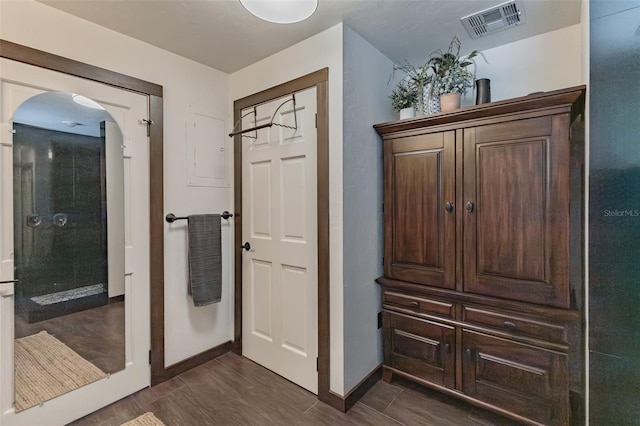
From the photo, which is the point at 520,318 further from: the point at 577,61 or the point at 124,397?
the point at 124,397

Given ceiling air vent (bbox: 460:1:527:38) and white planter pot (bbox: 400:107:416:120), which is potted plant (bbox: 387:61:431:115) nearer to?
white planter pot (bbox: 400:107:416:120)

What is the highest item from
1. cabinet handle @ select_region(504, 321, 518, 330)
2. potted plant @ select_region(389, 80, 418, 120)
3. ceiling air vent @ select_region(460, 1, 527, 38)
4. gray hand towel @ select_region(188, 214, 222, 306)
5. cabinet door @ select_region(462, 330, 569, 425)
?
ceiling air vent @ select_region(460, 1, 527, 38)

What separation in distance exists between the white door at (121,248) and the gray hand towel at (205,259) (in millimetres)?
306

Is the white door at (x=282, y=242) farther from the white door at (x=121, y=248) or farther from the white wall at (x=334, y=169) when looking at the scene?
the white door at (x=121, y=248)

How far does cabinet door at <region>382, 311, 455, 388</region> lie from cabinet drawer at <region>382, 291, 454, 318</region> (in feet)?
0.23

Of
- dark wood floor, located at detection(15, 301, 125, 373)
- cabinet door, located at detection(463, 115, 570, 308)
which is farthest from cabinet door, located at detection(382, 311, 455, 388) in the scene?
dark wood floor, located at detection(15, 301, 125, 373)

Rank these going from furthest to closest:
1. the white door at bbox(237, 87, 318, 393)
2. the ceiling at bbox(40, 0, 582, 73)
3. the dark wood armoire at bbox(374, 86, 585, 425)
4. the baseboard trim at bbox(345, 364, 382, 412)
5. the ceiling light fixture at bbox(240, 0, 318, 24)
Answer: the white door at bbox(237, 87, 318, 393)
the baseboard trim at bbox(345, 364, 382, 412)
the ceiling at bbox(40, 0, 582, 73)
the dark wood armoire at bbox(374, 86, 585, 425)
the ceiling light fixture at bbox(240, 0, 318, 24)

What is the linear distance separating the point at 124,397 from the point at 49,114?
6.05ft

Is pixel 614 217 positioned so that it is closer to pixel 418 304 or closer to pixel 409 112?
pixel 418 304

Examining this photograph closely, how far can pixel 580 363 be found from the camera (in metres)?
1.51

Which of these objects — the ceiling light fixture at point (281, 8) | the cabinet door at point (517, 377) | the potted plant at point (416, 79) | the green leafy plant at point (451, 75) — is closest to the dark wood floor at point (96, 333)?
the ceiling light fixture at point (281, 8)

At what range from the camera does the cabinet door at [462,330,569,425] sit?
1562 mm

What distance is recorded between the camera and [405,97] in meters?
2.17

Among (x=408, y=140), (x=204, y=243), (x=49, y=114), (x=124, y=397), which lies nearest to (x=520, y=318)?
(x=408, y=140)
